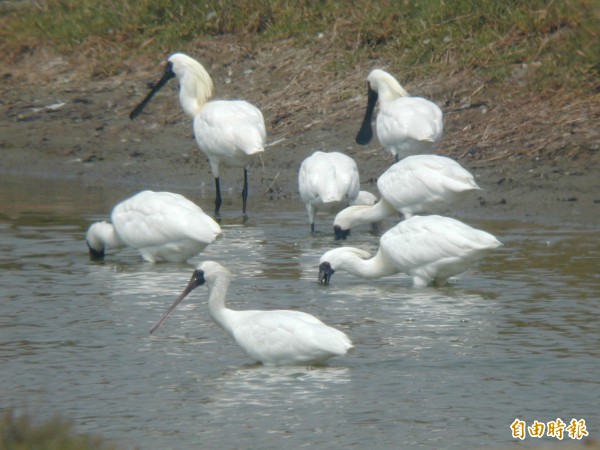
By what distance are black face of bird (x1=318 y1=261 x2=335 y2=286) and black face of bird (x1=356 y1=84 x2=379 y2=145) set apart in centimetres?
523

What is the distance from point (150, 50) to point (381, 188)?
7760mm

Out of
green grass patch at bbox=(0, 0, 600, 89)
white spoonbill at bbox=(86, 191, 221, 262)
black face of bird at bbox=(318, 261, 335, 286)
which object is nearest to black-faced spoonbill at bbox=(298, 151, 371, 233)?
white spoonbill at bbox=(86, 191, 221, 262)

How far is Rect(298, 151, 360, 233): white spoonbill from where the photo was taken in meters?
12.8

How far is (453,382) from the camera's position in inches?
294

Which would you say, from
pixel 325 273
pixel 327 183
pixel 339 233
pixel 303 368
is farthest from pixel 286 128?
pixel 303 368

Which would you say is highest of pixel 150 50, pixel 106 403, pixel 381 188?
pixel 150 50

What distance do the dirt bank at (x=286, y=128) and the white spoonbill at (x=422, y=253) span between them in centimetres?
285

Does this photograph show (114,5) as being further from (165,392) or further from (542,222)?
(165,392)

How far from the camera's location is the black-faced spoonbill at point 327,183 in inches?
502

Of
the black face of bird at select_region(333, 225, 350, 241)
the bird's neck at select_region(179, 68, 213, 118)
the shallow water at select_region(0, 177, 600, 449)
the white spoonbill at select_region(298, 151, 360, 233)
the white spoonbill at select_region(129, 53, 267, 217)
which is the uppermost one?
the bird's neck at select_region(179, 68, 213, 118)

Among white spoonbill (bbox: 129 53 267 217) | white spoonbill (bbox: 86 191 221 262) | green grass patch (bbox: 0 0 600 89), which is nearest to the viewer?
white spoonbill (bbox: 86 191 221 262)

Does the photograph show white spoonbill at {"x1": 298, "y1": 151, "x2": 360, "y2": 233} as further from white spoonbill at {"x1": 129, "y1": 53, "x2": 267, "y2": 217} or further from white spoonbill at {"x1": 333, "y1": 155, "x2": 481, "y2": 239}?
white spoonbill at {"x1": 129, "y1": 53, "x2": 267, "y2": 217}

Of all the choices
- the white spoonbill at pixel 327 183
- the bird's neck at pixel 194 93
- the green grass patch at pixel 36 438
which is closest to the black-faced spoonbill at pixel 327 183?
the white spoonbill at pixel 327 183

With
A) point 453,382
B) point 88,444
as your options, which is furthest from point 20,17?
point 88,444
